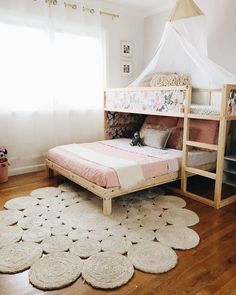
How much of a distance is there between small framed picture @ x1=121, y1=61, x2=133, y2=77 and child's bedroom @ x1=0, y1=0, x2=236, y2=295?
17mm

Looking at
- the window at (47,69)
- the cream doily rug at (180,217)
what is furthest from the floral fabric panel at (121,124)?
the cream doily rug at (180,217)

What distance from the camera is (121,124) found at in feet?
14.5

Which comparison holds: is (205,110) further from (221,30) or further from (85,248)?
(85,248)

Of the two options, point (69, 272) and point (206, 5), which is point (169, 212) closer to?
point (69, 272)

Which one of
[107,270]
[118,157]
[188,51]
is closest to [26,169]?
[118,157]

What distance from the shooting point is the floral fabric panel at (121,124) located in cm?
429

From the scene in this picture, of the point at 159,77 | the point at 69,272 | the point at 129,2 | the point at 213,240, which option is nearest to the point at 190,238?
the point at 213,240

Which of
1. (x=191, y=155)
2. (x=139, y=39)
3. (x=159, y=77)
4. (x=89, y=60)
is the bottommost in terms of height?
(x=191, y=155)

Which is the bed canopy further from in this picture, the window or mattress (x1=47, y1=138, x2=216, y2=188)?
mattress (x1=47, y1=138, x2=216, y2=188)

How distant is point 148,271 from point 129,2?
396 centimetres

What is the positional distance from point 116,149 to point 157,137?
0.56 meters

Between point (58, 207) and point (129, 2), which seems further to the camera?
point (129, 2)

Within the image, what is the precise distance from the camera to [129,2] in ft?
13.9

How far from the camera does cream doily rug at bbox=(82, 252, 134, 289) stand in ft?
5.45
